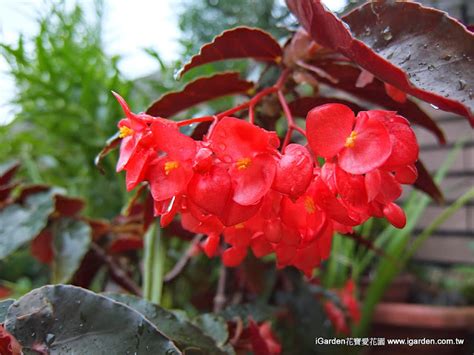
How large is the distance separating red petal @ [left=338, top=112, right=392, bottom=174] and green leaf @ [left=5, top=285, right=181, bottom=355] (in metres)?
0.16

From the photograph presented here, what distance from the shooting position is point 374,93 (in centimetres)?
48

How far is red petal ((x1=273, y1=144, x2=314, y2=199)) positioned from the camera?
0.94 ft

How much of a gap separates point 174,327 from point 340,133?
21 cm

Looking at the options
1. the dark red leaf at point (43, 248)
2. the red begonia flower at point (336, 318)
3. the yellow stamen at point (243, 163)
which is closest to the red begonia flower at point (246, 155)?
the yellow stamen at point (243, 163)

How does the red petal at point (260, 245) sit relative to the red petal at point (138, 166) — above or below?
below

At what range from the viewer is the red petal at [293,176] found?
0.29m

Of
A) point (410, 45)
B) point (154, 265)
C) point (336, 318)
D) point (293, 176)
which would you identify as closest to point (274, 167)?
point (293, 176)

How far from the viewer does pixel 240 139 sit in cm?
29

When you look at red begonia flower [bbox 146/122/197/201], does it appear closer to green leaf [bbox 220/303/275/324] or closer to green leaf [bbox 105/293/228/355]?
green leaf [bbox 105/293/228/355]

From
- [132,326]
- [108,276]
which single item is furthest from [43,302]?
[108,276]

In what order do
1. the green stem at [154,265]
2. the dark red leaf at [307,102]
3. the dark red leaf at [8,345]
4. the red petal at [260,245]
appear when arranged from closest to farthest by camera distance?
1. the dark red leaf at [8,345]
2. the red petal at [260,245]
3. the dark red leaf at [307,102]
4. the green stem at [154,265]

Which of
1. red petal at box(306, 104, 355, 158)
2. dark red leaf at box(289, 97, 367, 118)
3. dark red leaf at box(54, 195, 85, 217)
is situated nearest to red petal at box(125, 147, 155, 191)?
red petal at box(306, 104, 355, 158)

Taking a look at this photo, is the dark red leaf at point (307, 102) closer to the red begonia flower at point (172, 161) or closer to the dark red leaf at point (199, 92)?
the dark red leaf at point (199, 92)

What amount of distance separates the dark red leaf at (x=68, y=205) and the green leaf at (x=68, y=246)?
0.03 feet
